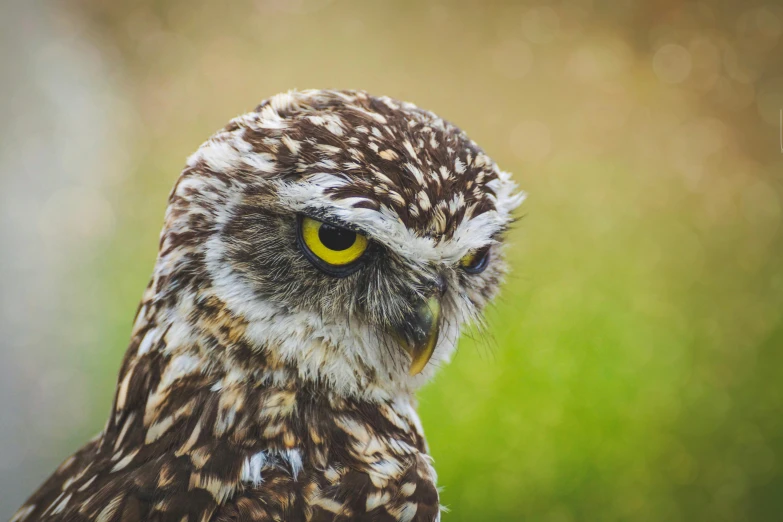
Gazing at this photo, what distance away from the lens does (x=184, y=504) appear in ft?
2.82

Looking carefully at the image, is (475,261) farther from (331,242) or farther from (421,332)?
(331,242)

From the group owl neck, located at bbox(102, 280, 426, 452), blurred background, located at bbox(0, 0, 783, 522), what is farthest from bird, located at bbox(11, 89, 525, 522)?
blurred background, located at bbox(0, 0, 783, 522)

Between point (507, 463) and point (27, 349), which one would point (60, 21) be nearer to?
point (27, 349)

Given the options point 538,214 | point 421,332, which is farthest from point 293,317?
point 538,214

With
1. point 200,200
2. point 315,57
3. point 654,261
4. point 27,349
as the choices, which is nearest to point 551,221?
point 654,261

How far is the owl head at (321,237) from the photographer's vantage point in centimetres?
91

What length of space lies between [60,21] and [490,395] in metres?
1.96

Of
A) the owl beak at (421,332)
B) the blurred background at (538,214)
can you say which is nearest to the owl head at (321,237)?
the owl beak at (421,332)

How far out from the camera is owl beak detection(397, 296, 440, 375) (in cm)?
98

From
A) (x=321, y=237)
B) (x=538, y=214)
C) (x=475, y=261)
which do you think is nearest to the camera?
(x=321, y=237)

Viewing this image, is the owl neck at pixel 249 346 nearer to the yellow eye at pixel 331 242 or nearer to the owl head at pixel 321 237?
the owl head at pixel 321 237

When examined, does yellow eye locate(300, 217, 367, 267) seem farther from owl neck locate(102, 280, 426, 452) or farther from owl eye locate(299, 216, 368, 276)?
owl neck locate(102, 280, 426, 452)

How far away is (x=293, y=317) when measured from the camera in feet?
3.14

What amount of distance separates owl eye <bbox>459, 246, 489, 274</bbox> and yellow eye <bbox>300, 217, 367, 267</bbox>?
185mm
